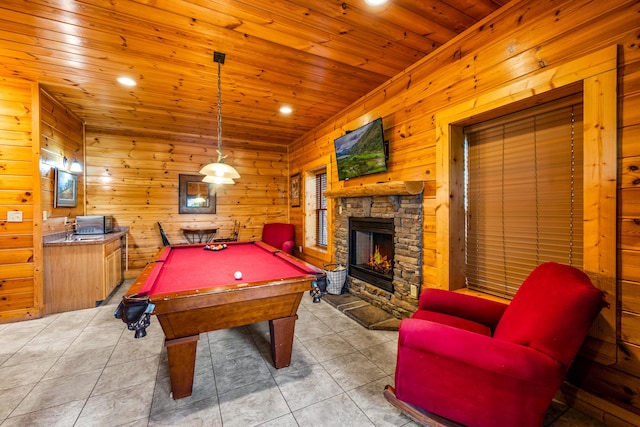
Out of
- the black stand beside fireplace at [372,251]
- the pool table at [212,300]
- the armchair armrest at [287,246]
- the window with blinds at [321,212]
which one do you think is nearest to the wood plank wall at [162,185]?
the armchair armrest at [287,246]

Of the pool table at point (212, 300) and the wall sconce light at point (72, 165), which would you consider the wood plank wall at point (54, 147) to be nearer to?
the wall sconce light at point (72, 165)

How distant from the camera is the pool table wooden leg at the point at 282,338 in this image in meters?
2.02

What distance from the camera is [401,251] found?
2.91 m

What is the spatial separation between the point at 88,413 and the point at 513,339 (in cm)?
253

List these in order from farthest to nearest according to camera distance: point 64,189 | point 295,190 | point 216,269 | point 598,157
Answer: point 295,190 < point 64,189 < point 216,269 < point 598,157

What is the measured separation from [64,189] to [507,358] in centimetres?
524

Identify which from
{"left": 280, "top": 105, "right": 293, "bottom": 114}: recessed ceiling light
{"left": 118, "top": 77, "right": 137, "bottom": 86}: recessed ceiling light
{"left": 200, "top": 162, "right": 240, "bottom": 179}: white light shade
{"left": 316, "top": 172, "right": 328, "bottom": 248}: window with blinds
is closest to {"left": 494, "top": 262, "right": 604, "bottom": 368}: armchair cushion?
{"left": 200, "top": 162, "right": 240, "bottom": 179}: white light shade

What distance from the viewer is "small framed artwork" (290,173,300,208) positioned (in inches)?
220

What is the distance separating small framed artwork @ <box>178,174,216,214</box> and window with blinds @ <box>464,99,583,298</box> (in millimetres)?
4805

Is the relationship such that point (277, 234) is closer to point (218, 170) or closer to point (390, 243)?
point (390, 243)

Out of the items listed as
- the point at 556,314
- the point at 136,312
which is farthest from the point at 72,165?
the point at 556,314

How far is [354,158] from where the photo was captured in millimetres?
3529

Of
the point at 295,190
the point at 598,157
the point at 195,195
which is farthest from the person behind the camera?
the point at 295,190

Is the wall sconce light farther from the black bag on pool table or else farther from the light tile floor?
the black bag on pool table
